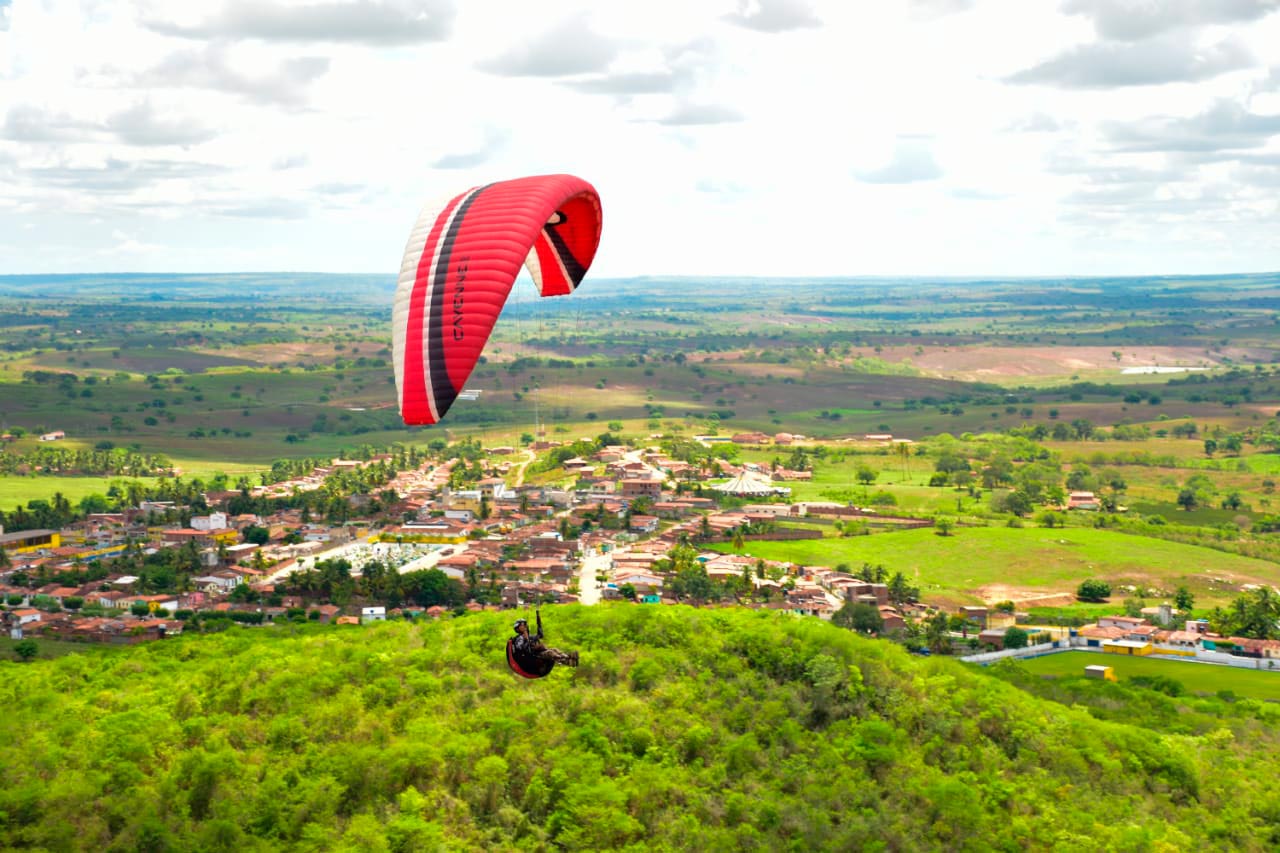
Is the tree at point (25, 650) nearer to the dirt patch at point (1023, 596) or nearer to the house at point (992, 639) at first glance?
the house at point (992, 639)

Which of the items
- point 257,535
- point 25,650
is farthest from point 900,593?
point 25,650

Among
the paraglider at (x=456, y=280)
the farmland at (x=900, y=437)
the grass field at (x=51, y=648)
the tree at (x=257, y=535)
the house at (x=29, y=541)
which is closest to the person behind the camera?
the paraglider at (x=456, y=280)

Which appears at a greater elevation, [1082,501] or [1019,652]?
[1019,652]

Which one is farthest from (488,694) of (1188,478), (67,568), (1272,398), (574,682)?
(1272,398)

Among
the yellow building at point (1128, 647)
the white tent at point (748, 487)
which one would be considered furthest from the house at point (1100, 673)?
the white tent at point (748, 487)

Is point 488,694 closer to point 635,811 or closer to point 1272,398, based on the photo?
point 635,811

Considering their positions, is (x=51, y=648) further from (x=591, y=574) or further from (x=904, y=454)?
(x=904, y=454)
